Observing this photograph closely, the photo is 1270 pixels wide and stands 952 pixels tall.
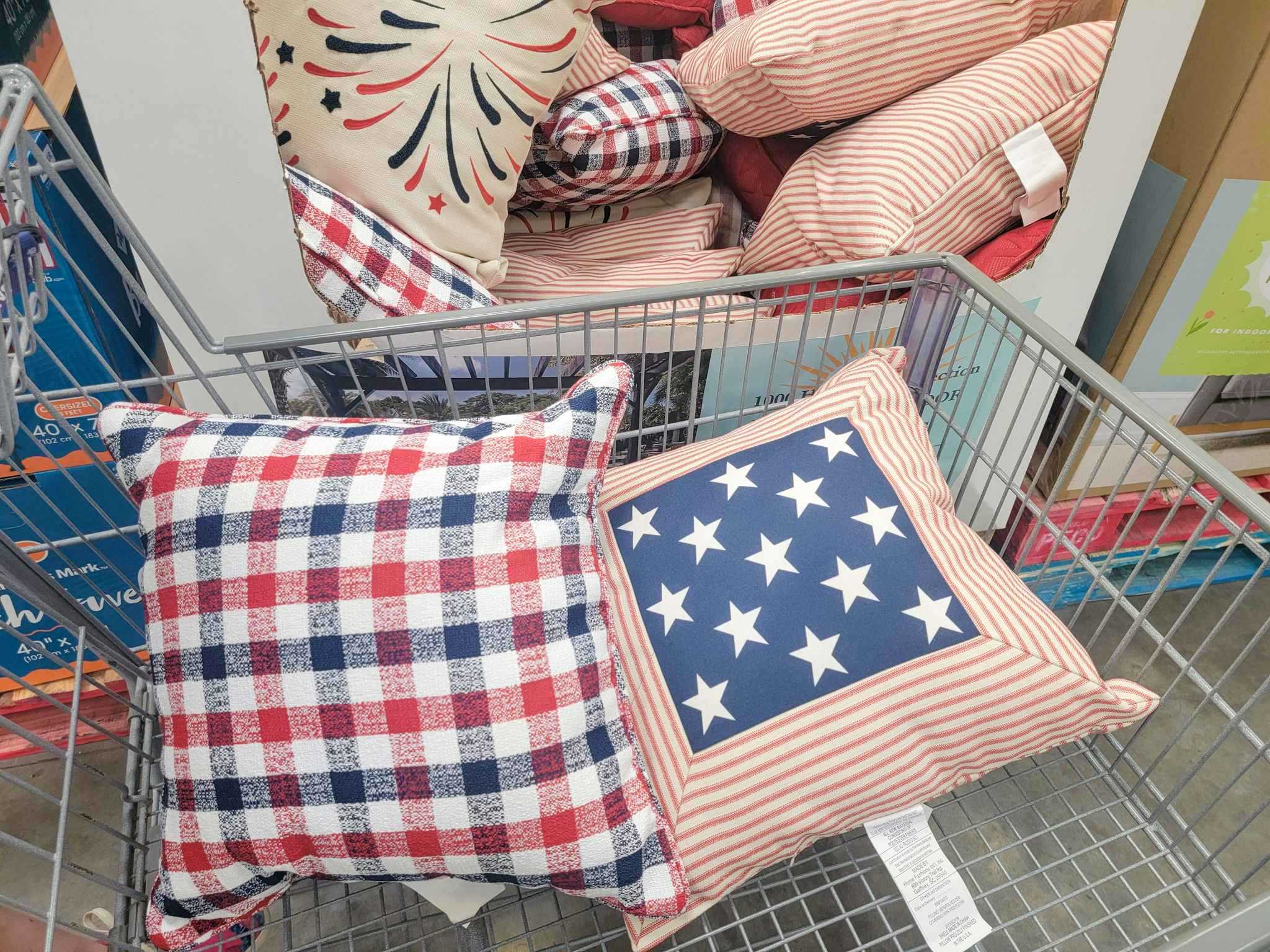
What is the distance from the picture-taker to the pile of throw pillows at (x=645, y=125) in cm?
79

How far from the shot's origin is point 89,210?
3.28ft

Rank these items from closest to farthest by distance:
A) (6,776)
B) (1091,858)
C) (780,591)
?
(6,776), (780,591), (1091,858)

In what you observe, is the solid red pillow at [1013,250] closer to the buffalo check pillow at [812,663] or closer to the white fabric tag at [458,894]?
the buffalo check pillow at [812,663]

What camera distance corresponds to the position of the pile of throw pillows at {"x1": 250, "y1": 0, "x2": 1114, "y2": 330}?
791 mm

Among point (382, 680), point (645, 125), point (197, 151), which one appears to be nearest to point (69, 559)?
point (197, 151)

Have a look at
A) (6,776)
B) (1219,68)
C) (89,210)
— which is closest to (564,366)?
(6,776)

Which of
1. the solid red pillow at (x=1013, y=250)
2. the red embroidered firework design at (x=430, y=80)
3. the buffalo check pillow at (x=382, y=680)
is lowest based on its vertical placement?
the buffalo check pillow at (x=382, y=680)

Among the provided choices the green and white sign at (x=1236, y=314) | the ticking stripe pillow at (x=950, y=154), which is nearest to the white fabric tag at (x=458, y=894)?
the ticking stripe pillow at (x=950, y=154)

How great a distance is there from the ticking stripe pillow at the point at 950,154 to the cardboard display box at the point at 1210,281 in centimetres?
21

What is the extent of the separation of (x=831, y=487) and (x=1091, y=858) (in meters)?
0.86

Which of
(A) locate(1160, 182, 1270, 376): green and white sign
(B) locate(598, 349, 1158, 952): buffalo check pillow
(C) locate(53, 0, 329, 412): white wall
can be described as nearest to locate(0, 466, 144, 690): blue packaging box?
(C) locate(53, 0, 329, 412): white wall

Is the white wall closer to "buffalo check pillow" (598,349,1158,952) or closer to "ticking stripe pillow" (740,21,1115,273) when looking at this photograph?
"buffalo check pillow" (598,349,1158,952)

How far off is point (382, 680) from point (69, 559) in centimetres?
66

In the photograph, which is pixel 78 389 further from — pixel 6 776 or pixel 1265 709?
pixel 1265 709
